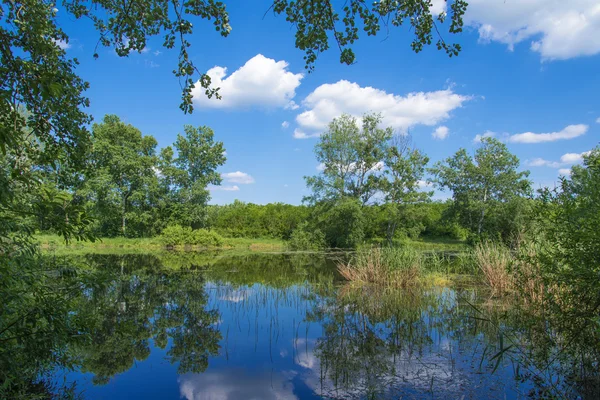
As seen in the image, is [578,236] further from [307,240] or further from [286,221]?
[286,221]

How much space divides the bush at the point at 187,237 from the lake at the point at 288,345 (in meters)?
23.1

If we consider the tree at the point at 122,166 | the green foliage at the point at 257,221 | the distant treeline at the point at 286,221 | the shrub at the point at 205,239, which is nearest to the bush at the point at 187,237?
the shrub at the point at 205,239

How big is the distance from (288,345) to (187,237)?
29570 mm

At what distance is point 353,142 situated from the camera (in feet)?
115

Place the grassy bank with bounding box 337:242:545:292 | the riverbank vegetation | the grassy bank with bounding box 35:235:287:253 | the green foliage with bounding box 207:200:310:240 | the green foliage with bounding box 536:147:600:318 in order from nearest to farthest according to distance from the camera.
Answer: the riverbank vegetation → the green foliage with bounding box 536:147:600:318 → the grassy bank with bounding box 337:242:545:292 → the grassy bank with bounding box 35:235:287:253 → the green foliage with bounding box 207:200:310:240

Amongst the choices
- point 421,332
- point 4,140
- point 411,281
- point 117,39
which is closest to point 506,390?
point 421,332

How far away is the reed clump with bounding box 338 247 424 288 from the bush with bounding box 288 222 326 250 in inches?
817

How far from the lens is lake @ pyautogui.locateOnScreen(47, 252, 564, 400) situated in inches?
208

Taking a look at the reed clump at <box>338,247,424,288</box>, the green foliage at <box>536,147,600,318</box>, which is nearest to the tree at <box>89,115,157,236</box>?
the reed clump at <box>338,247,424,288</box>

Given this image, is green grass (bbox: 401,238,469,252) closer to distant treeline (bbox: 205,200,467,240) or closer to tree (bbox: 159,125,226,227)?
distant treeline (bbox: 205,200,467,240)

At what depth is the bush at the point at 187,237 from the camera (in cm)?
3453

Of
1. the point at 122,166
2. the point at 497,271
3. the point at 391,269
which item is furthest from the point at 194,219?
the point at 497,271

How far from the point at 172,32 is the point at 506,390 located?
20.2 feet

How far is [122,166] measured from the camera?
117ft
